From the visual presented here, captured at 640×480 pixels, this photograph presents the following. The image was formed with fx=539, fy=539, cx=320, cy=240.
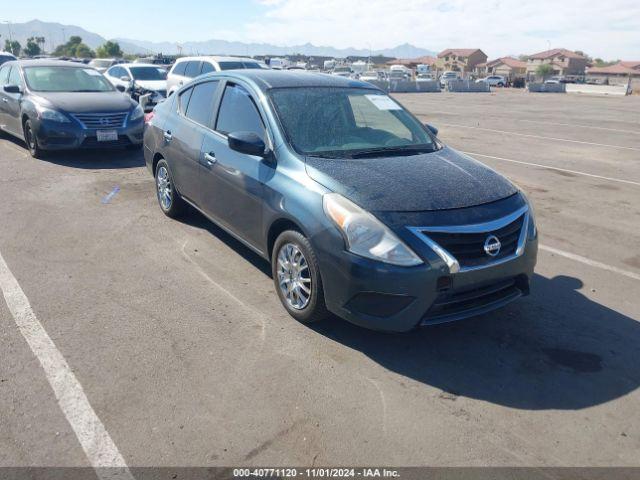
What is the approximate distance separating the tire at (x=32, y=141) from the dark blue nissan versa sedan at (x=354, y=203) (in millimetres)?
5294

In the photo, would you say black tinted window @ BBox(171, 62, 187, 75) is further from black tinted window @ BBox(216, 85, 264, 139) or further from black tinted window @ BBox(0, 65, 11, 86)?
black tinted window @ BBox(216, 85, 264, 139)

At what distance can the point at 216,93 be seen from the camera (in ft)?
17.3

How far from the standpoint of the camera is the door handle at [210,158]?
4.93m

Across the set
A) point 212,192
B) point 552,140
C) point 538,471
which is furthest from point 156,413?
→ point 552,140

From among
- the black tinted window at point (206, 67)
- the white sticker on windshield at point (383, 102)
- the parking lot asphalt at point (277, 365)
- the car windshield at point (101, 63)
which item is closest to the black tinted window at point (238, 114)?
the white sticker on windshield at point (383, 102)

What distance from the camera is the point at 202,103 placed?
5.48 metres

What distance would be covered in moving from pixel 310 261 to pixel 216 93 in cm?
237

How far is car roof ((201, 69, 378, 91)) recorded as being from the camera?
4.82 meters

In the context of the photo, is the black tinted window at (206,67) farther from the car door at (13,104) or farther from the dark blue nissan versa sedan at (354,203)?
the dark blue nissan versa sedan at (354,203)

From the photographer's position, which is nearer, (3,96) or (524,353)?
(524,353)

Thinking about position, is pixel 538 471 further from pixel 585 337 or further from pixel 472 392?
pixel 585 337

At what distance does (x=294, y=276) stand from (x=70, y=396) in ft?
5.49

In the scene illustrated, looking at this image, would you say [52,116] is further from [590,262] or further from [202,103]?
[590,262]

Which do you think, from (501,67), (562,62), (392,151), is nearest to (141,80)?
(392,151)
